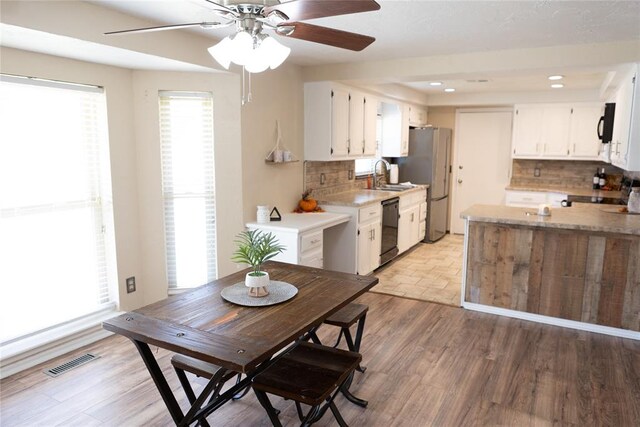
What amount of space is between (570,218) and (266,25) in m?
3.29

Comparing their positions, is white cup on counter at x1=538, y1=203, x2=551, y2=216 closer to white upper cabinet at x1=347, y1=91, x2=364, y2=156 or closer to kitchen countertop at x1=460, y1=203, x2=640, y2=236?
kitchen countertop at x1=460, y1=203, x2=640, y2=236

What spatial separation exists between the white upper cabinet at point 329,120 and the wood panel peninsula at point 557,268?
155 centimetres

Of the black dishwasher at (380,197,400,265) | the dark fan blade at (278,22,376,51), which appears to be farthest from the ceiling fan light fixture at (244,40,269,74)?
the black dishwasher at (380,197,400,265)

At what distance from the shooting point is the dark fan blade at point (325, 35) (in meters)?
1.91

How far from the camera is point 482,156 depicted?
7.35 metres

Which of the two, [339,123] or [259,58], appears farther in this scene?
[339,123]

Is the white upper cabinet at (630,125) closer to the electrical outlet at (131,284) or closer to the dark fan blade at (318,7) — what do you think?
the dark fan blade at (318,7)

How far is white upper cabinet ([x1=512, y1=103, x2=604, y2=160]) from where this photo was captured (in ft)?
20.4

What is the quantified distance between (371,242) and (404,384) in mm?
2304

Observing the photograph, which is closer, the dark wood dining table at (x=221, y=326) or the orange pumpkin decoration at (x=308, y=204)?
the dark wood dining table at (x=221, y=326)

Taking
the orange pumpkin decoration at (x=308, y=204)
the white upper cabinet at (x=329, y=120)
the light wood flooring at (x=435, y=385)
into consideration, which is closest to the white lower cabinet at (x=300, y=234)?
the orange pumpkin decoration at (x=308, y=204)

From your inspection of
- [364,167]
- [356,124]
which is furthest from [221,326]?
[364,167]

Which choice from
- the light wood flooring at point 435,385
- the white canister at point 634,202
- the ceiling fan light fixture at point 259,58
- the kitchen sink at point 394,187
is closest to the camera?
the ceiling fan light fixture at point 259,58

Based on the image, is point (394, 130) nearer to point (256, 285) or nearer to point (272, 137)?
point (272, 137)
